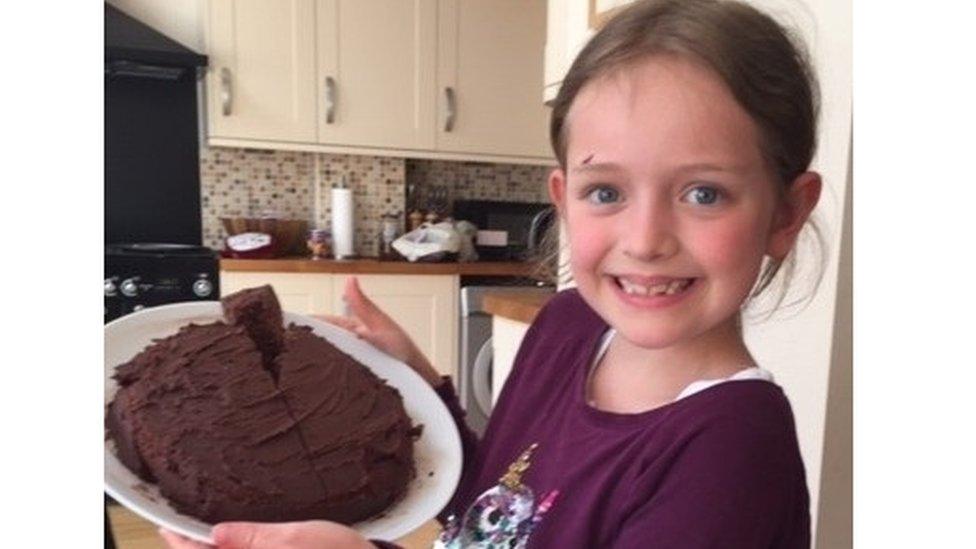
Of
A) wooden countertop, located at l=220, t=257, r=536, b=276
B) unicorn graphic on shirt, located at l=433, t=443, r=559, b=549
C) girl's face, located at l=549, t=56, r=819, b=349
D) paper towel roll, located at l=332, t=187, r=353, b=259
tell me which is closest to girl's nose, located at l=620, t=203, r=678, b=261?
girl's face, located at l=549, t=56, r=819, b=349

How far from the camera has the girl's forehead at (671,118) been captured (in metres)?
0.24

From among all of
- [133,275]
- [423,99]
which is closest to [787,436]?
[133,275]

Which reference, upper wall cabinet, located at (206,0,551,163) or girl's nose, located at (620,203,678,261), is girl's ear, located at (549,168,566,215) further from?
upper wall cabinet, located at (206,0,551,163)

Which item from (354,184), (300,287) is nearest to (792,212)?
(300,287)

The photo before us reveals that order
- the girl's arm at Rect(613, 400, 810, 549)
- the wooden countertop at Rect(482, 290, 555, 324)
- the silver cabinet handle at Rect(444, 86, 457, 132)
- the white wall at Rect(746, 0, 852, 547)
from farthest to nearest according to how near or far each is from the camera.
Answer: the silver cabinet handle at Rect(444, 86, 457, 132) < the wooden countertop at Rect(482, 290, 555, 324) < the white wall at Rect(746, 0, 852, 547) < the girl's arm at Rect(613, 400, 810, 549)

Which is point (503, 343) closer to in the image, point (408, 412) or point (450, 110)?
point (408, 412)

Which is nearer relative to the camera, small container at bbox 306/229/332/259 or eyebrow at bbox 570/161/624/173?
eyebrow at bbox 570/161/624/173

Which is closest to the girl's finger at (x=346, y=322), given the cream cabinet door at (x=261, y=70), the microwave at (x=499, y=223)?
the microwave at (x=499, y=223)

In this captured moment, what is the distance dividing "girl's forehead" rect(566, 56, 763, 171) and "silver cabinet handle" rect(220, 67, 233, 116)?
3.77 feet

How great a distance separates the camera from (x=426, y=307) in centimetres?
74

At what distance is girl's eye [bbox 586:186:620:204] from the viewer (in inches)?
10.1

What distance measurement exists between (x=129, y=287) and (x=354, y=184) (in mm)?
1106

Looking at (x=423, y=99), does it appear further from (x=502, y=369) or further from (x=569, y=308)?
(x=569, y=308)
